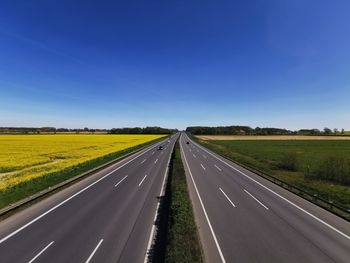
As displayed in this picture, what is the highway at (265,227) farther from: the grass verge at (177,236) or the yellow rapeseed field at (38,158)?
the yellow rapeseed field at (38,158)

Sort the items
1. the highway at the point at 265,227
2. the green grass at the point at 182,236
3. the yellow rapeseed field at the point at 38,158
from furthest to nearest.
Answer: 1. the yellow rapeseed field at the point at 38,158
2. the highway at the point at 265,227
3. the green grass at the point at 182,236

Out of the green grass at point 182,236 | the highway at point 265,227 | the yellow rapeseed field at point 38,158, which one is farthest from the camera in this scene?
the yellow rapeseed field at point 38,158

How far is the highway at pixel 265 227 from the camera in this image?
34.4ft

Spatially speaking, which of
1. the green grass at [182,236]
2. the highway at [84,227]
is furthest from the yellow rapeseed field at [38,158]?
the green grass at [182,236]

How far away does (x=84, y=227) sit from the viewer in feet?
43.1

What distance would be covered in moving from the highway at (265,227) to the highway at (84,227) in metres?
3.21

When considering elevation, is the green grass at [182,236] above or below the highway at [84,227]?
above

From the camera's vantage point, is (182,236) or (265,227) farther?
(265,227)

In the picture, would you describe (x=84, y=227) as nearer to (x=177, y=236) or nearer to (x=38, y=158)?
(x=177, y=236)

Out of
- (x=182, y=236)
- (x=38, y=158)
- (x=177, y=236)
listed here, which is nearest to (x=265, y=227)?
(x=182, y=236)

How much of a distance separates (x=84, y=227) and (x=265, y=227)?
31.2 ft

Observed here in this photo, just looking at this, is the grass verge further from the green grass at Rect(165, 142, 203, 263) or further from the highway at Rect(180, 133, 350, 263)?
the highway at Rect(180, 133, 350, 263)

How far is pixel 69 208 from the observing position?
646 inches

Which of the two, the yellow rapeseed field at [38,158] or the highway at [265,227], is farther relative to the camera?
the yellow rapeseed field at [38,158]
